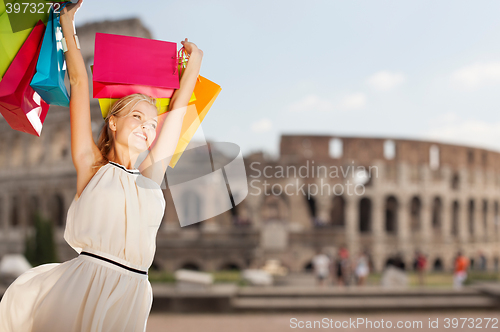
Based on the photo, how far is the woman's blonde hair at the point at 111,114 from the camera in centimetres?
151

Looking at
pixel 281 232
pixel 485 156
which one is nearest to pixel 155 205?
pixel 281 232

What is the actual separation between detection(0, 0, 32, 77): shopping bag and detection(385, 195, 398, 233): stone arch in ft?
79.9

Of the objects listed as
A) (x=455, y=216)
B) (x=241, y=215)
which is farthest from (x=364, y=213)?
(x=241, y=215)

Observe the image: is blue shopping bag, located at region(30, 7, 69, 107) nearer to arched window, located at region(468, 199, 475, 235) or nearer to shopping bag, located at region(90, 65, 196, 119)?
shopping bag, located at region(90, 65, 196, 119)

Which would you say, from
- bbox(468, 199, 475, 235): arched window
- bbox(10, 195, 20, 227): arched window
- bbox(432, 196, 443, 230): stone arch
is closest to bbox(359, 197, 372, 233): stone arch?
bbox(432, 196, 443, 230): stone arch

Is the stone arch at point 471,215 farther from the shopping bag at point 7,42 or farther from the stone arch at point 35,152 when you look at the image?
the shopping bag at point 7,42

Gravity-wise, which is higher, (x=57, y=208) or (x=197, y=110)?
(x=197, y=110)

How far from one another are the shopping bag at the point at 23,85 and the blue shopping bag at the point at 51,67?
0.04 metres

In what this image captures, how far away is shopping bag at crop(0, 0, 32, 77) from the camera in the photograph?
142cm

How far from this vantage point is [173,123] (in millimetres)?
1567

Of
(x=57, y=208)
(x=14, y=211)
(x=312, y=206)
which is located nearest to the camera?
(x=57, y=208)

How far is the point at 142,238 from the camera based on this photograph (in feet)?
4.71

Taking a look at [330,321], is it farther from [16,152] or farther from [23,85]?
[16,152]

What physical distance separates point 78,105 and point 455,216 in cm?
2875
